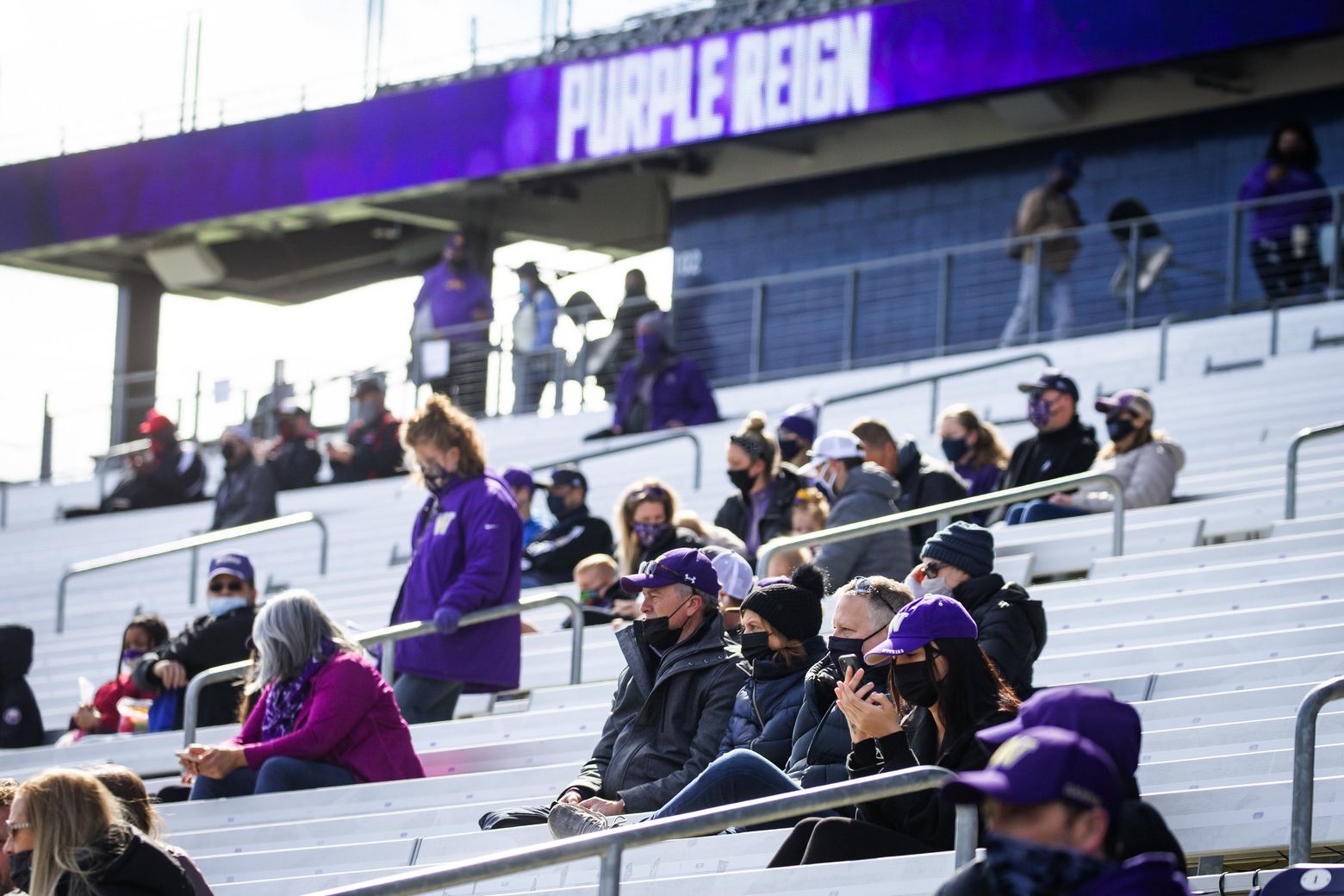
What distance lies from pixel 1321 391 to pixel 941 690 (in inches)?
304

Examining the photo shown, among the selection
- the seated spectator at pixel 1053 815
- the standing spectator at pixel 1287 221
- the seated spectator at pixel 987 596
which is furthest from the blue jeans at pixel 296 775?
the standing spectator at pixel 1287 221

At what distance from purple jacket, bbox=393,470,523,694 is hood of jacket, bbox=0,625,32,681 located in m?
2.57

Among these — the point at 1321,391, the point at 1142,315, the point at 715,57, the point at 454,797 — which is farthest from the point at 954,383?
the point at 454,797

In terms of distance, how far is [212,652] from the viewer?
376 inches

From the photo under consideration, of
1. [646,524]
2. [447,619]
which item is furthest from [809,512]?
[447,619]

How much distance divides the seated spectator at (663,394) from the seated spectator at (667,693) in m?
8.71

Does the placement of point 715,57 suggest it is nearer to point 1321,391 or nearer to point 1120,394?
point 1321,391

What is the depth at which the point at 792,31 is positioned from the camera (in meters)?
18.5

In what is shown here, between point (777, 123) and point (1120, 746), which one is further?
point (777, 123)

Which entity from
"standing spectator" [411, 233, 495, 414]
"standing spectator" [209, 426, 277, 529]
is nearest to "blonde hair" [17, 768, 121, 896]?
"standing spectator" [209, 426, 277, 529]

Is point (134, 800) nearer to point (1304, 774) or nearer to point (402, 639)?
point (402, 639)

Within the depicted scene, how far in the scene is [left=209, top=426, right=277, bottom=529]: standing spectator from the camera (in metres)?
14.8

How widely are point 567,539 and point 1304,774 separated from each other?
620 centimetres

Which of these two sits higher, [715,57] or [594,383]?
[715,57]
